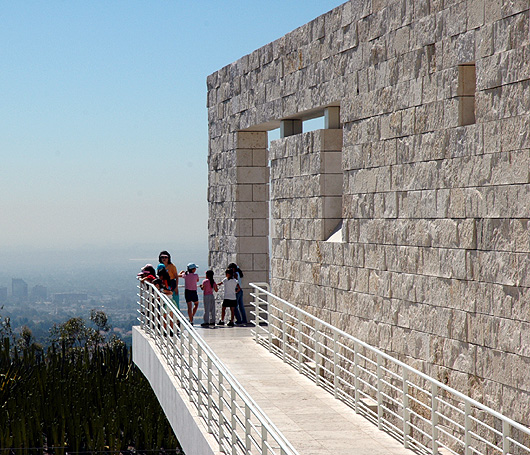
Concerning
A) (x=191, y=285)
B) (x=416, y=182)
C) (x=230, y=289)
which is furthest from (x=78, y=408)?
(x=416, y=182)

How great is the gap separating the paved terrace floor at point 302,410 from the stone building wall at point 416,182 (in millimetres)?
942

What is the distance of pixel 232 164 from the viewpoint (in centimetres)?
1579

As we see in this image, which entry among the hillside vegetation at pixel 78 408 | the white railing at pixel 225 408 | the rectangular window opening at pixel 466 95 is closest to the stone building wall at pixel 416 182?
the rectangular window opening at pixel 466 95

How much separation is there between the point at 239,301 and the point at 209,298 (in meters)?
0.62

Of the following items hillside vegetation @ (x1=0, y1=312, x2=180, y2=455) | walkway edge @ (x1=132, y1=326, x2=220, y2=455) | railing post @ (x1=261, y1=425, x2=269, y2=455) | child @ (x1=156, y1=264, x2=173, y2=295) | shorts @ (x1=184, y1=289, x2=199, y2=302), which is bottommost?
hillside vegetation @ (x1=0, y1=312, x2=180, y2=455)

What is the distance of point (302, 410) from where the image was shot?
31.9 ft

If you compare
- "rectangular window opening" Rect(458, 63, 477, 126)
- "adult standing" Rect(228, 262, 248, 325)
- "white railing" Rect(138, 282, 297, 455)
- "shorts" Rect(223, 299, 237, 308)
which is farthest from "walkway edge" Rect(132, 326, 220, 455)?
"rectangular window opening" Rect(458, 63, 477, 126)

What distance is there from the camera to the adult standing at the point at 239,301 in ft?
50.4

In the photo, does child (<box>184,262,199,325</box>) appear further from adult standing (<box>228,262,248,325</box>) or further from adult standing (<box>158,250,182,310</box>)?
adult standing (<box>228,262,248,325</box>)

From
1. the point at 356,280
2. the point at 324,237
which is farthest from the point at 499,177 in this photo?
the point at 324,237

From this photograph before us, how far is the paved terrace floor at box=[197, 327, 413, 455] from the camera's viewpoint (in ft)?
27.7

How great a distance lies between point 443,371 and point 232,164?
25.7 ft

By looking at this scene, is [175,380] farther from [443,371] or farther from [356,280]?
[443,371]

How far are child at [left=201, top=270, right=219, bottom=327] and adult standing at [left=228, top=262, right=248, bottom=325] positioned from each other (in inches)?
16.4
